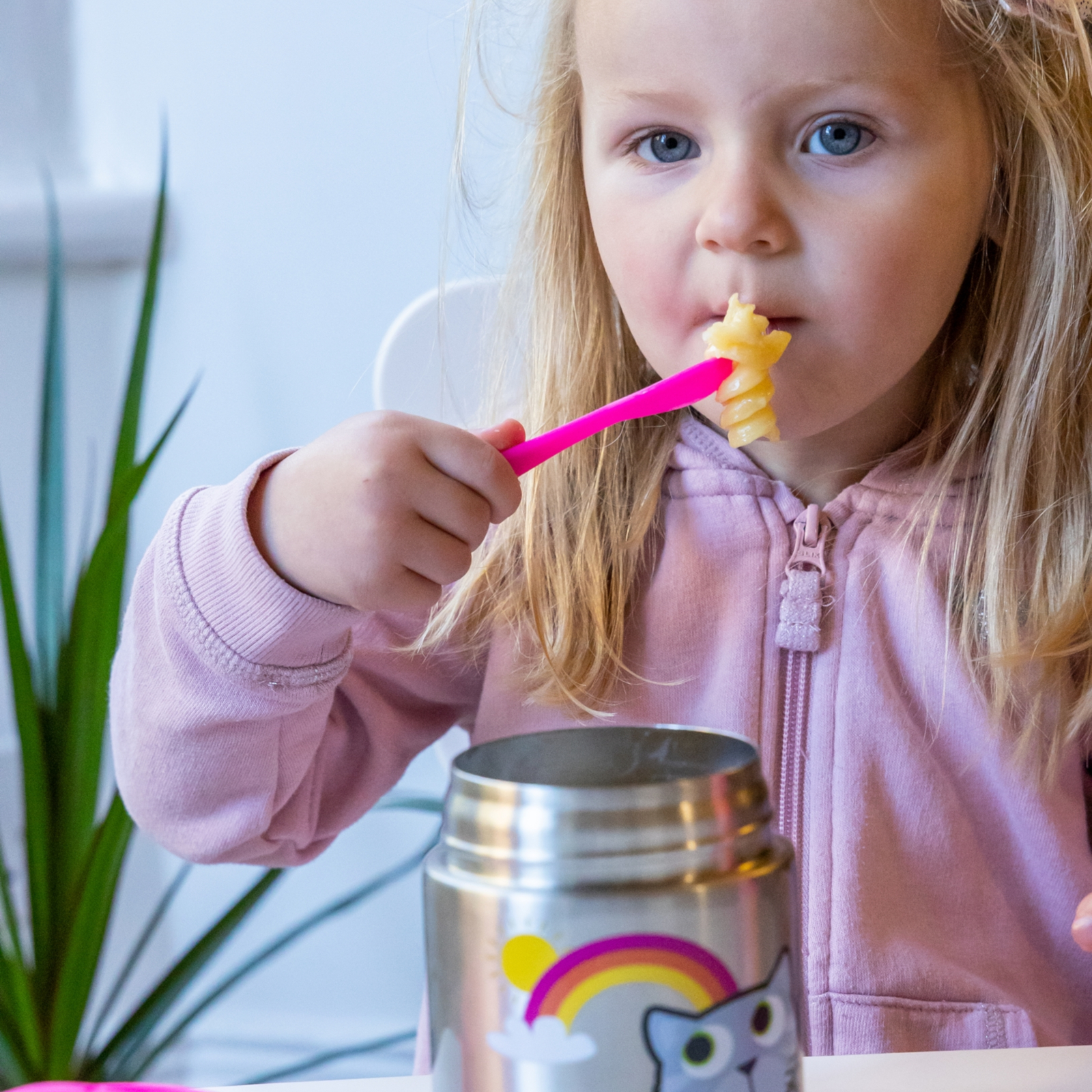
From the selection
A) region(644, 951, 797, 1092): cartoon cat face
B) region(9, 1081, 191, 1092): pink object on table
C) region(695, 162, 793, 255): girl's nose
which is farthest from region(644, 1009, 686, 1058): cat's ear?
region(695, 162, 793, 255): girl's nose

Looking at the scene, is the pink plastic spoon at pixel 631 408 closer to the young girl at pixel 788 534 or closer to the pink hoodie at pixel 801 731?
the young girl at pixel 788 534

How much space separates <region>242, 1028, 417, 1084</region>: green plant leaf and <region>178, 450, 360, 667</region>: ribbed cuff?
0.82m

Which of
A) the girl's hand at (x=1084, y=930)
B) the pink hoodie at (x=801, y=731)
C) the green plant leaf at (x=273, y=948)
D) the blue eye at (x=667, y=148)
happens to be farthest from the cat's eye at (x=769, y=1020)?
the green plant leaf at (x=273, y=948)

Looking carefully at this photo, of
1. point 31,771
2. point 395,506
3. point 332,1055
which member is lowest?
point 332,1055

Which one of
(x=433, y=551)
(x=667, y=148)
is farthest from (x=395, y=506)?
(x=667, y=148)

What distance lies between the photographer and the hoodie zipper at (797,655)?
2.55ft

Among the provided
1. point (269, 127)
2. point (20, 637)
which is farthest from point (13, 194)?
point (20, 637)

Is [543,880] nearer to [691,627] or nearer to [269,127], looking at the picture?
[691,627]

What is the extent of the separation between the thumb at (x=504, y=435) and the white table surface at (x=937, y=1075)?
0.28 metres

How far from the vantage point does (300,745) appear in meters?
0.75

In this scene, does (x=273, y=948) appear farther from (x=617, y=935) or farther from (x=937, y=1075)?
(x=617, y=935)

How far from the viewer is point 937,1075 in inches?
19.4

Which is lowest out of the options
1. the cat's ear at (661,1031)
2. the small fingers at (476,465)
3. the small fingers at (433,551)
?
the cat's ear at (661,1031)

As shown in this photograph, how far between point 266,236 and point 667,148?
70 cm
